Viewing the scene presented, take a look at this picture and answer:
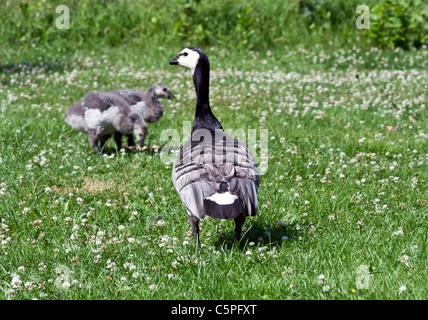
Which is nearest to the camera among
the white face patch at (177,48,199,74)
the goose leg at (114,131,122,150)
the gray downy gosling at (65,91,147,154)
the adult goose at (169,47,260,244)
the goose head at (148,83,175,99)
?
the adult goose at (169,47,260,244)

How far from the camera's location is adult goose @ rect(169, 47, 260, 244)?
15.0 ft


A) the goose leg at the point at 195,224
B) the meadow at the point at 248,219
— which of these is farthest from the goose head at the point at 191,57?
the goose leg at the point at 195,224

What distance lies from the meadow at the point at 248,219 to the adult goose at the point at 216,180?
0.54 m

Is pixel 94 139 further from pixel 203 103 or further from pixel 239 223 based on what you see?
pixel 239 223

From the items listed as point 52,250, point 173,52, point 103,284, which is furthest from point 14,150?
point 173,52

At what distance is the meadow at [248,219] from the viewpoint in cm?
448

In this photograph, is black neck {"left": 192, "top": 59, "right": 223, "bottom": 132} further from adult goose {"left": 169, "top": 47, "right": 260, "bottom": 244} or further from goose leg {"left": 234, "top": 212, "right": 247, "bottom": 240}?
goose leg {"left": 234, "top": 212, "right": 247, "bottom": 240}

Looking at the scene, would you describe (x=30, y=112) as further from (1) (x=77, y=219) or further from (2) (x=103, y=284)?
(2) (x=103, y=284)

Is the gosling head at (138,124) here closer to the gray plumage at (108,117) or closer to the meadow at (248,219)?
the gray plumage at (108,117)

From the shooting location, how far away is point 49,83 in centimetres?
1411

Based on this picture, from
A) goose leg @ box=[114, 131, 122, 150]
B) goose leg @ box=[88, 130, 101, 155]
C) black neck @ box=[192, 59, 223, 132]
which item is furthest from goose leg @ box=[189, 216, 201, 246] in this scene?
goose leg @ box=[114, 131, 122, 150]

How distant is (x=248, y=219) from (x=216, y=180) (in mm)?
1441

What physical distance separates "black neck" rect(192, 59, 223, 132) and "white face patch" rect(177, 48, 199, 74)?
0.07 m
